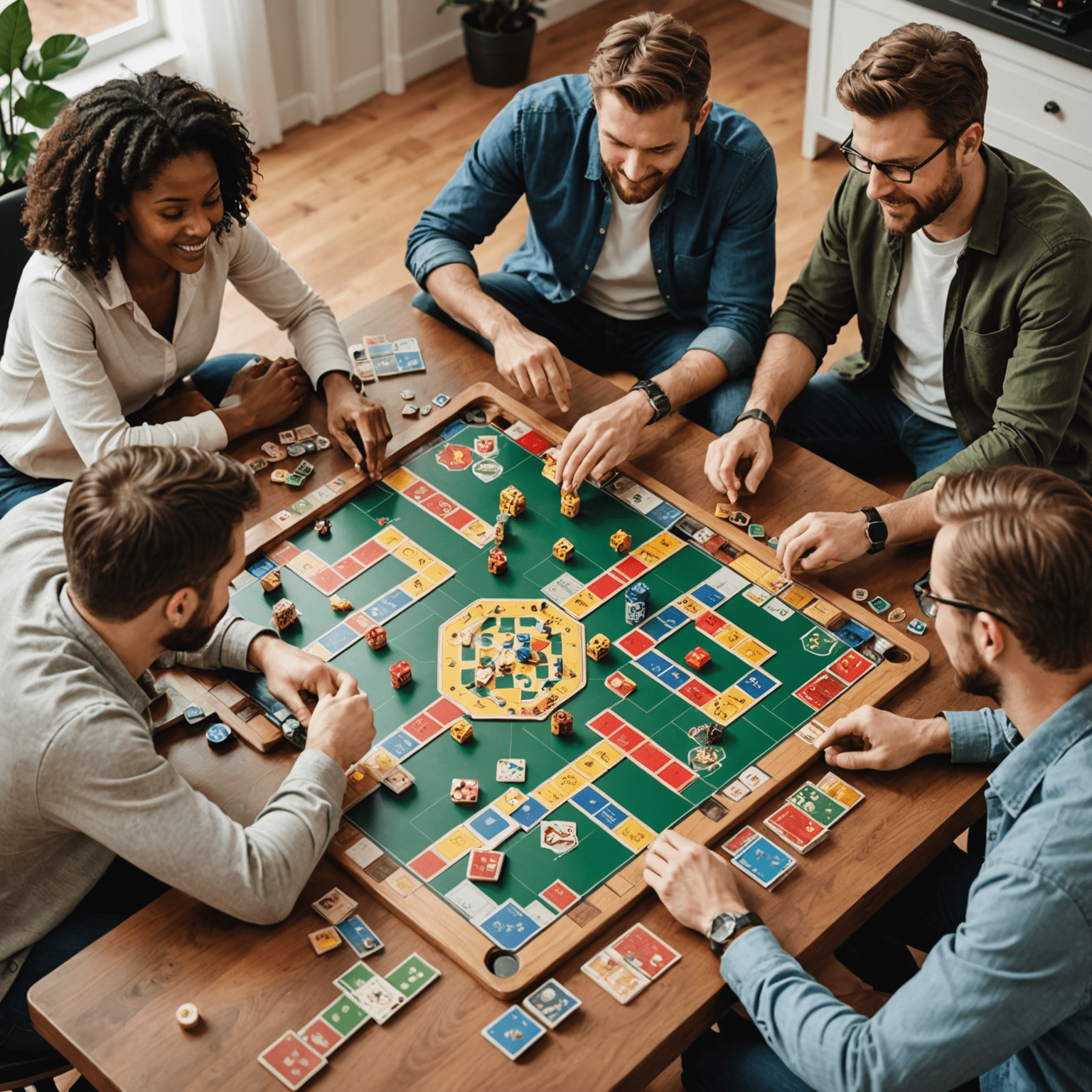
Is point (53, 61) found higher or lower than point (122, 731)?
higher

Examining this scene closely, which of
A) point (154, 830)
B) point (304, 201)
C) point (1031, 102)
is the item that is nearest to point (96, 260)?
point (154, 830)

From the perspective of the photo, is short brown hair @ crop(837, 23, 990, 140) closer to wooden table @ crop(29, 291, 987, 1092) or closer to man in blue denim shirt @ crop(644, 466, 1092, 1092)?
man in blue denim shirt @ crop(644, 466, 1092, 1092)

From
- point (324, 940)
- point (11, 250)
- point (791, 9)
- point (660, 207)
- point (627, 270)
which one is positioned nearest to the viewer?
point (324, 940)

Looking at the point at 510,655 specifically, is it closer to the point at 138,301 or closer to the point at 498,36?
the point at 138,301

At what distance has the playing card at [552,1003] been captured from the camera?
1763mm

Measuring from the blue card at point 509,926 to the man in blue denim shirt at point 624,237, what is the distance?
0.99 m

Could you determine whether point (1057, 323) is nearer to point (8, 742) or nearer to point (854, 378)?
point (854, 378)

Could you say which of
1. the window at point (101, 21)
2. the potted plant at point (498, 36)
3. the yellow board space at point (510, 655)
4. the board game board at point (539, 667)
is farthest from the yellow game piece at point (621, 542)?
the potted plant at point (498, 36)

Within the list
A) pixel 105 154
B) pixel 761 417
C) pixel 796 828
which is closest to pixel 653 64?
pixel 761 417

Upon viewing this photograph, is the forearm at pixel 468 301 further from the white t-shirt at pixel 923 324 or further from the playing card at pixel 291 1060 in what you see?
the playing card at pixel 291 1060

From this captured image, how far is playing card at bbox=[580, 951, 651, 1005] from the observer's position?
1.79 m

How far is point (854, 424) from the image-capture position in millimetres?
3178

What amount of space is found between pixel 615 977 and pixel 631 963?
0.11 ft

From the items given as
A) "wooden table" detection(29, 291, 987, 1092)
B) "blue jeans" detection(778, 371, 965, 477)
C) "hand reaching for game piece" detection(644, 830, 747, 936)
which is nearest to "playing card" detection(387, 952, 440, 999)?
"wooden table" detection(29, 291, 987, 1092)
